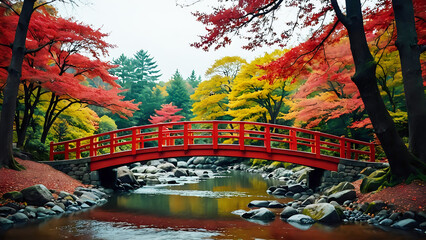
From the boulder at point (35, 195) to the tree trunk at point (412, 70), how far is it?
30.0ft

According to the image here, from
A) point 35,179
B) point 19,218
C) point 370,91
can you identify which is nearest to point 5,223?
point 19,218

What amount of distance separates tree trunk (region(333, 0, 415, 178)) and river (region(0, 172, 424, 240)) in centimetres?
191

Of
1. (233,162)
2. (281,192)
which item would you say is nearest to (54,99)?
(281,192)

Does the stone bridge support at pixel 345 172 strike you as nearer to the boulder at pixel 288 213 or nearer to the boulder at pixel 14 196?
the boulder at pixel 288 213

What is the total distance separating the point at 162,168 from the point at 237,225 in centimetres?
Answer: 1515

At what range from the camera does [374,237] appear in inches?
254

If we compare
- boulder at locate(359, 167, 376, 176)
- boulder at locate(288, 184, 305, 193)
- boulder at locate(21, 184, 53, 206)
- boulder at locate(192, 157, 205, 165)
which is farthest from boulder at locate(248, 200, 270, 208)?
boulder at locate(192, 157, 205, 165)

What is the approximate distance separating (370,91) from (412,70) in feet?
3.64

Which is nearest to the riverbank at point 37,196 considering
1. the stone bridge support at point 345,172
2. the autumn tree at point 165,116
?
the stone bridge support at point 345,172

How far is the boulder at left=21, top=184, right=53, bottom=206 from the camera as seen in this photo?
8.48m

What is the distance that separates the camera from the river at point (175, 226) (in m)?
6.56

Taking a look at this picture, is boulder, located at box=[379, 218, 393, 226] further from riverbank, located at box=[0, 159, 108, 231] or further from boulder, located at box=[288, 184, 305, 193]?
riverbank, located at box=[0, 159, 108, 231]

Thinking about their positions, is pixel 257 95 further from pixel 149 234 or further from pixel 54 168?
pixel 149 234

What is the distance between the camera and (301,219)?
7969 millimetres
